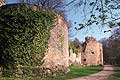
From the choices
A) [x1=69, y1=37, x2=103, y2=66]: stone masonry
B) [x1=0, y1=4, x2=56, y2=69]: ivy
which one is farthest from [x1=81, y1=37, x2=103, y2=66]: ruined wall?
[x1=0, y1=4, x2=56, y2=69]: ivy

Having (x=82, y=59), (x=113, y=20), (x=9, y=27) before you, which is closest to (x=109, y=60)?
(x=82, y=59)

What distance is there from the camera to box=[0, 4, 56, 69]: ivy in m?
16.4

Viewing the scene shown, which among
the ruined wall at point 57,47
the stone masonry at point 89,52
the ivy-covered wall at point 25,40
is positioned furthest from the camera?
the stone masonry at point 89,52

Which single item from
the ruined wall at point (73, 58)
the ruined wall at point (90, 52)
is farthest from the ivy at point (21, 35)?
the ruined wall at point (90, 52)

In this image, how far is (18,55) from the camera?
53.6 ft

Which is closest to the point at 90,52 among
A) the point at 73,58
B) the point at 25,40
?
the point at 73,58

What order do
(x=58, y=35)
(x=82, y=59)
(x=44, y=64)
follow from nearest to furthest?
(x=44, y=64) → (x=58, y=35) → (x=82, y=59)

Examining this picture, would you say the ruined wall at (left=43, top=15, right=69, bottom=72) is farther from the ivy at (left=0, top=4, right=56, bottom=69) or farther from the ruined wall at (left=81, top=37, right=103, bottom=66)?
the ruined wall at (left=81, top=37, right=103, bottom=66)

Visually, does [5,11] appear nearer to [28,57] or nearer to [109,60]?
[28,57]

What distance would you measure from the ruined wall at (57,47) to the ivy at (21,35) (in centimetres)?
90

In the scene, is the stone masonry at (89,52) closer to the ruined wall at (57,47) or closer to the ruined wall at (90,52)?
the ruined wall at (90,52)

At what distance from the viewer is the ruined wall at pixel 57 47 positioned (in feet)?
59.2

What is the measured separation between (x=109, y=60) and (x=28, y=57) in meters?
53.8

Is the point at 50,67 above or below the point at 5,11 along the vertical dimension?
below
